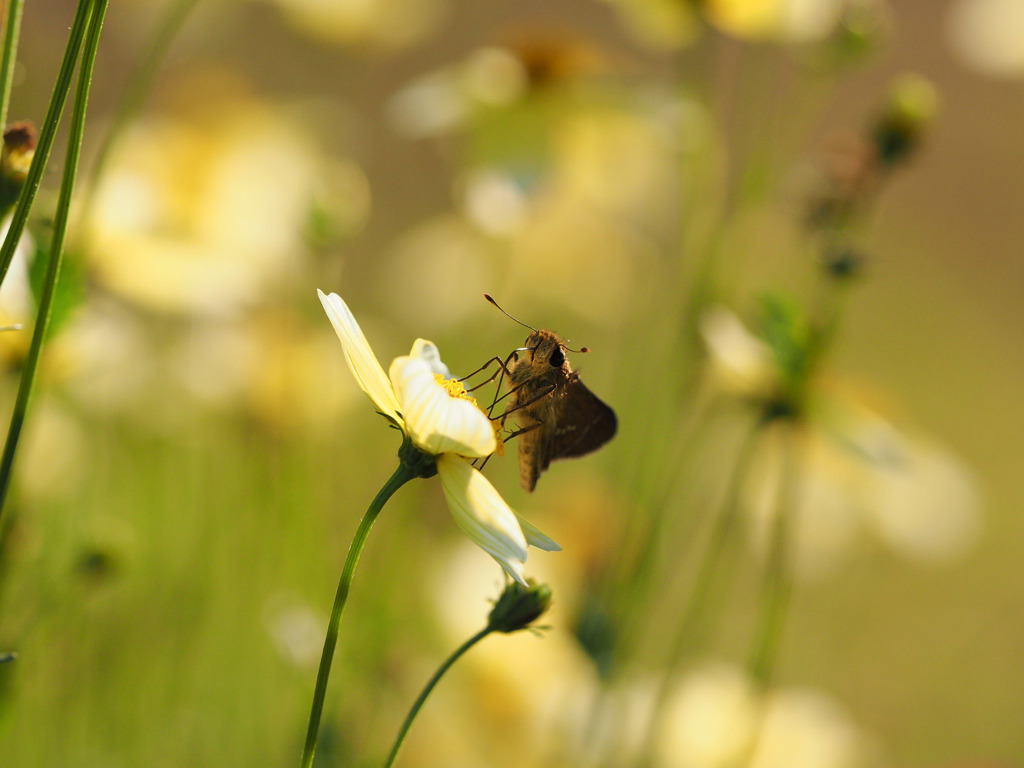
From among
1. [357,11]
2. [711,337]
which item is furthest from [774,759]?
[357,11]

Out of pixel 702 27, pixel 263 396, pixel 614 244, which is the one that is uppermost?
pixel 614 244

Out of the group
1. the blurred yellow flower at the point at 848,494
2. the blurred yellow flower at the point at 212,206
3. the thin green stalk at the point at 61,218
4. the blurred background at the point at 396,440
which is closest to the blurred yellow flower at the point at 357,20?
the blurred background at the point at 396,440

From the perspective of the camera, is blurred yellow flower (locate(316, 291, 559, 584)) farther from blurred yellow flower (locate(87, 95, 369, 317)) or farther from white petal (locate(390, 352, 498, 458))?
blurred yellow flower (locate(87, 95, 369, 317))

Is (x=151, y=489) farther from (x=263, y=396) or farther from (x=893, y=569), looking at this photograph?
(x=893, y=569)

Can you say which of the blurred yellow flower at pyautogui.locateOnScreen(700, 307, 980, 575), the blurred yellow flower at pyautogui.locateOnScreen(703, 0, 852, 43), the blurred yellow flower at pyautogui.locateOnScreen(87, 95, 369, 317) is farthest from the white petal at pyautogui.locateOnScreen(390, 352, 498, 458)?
the blurred yellow flower at pyautogui.locateOnScreen(703, 0, 852, 43)

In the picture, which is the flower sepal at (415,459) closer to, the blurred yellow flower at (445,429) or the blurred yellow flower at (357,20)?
the blurred yellow flower at (445,429)

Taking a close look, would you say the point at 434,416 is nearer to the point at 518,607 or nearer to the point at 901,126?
the point at 518,607
